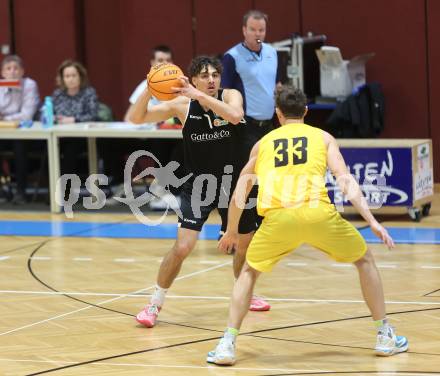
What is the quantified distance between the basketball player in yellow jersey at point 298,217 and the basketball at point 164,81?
1.09 m

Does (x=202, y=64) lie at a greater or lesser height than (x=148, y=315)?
greater

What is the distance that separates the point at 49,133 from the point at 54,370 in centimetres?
665

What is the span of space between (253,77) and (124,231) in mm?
2422

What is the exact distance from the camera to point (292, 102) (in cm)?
639

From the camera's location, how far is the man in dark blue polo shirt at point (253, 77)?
1027cm

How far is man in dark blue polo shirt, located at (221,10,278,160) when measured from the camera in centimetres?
1027

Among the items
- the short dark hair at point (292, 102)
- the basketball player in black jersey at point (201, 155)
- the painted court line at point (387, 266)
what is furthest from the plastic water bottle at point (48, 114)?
the short dark hair at point (292, 102)

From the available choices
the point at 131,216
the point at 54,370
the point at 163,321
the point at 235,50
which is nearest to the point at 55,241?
the point at 131,216

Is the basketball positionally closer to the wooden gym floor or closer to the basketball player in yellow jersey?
the basketball player in yellow jersey

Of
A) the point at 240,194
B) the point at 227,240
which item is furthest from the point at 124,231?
the point at 240,194

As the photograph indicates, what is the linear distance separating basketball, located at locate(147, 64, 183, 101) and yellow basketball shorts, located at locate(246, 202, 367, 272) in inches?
55.7

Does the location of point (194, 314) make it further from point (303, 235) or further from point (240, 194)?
point (303, 235)

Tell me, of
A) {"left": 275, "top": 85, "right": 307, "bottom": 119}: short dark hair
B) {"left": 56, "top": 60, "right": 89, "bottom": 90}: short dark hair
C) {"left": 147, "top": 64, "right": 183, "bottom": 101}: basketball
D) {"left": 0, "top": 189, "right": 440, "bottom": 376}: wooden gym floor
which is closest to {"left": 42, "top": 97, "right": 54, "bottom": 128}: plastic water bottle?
{"left": 56, "top": 60, "right": 89, "bottom": 90}: short dark hair

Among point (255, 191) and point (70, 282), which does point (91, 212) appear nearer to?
point (70, 282)
